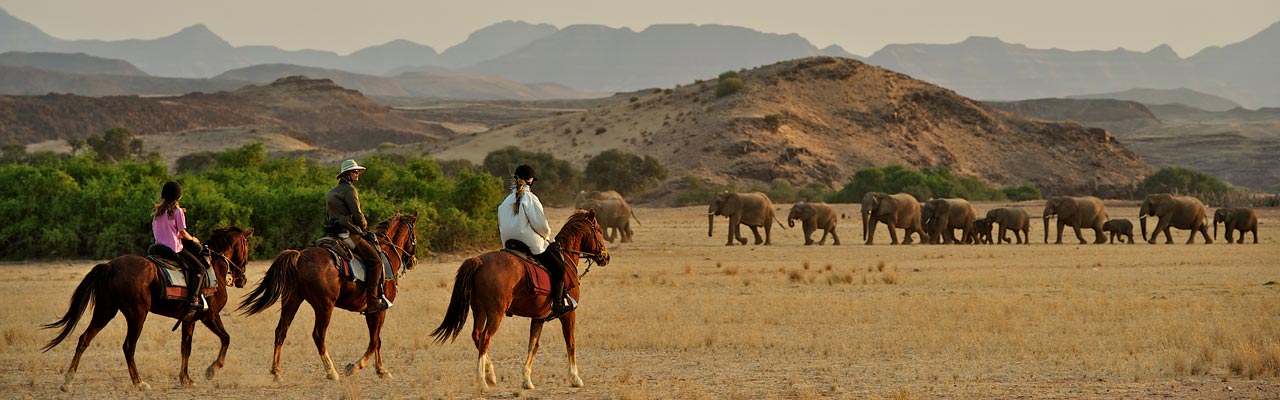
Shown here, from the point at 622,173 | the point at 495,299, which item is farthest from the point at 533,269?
the point at 622,173

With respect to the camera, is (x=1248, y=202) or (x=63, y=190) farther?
(x=1248, y=202)

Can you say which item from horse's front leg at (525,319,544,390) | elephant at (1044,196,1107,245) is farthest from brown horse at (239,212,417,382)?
elephant at (1044,196,1107,245)

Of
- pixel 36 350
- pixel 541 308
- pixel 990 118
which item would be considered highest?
pixel 990 118

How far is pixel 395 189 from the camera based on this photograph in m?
40.1

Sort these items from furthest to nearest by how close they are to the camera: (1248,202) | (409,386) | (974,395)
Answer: (1248,202), (409,386), (974,395)

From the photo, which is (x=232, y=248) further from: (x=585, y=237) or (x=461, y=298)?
(x=585, y=237)

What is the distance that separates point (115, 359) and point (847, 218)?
49.5 meters

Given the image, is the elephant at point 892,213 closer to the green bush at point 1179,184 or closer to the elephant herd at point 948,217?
the elephant herd at point 948,217

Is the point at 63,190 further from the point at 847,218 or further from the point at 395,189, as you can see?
the point at 847,218

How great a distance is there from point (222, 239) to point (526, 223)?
3.32 metres

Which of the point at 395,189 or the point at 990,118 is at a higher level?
the point at 990,118

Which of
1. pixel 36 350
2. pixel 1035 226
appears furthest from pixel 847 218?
pixel 36 350

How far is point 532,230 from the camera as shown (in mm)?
13664

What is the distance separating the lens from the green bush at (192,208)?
112 ft
